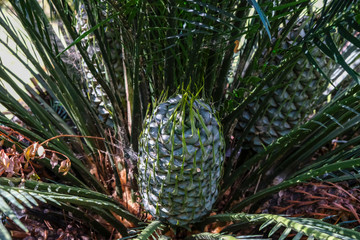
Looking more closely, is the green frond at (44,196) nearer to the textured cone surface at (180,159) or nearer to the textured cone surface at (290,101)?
the textured cone surface at (180,159)

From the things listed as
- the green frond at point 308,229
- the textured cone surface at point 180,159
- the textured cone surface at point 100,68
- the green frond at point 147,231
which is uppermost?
the textured cone surface at point 100,68

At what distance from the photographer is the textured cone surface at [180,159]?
2.11 ft

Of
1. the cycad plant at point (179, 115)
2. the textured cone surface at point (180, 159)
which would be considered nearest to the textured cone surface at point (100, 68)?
the cycad plant at point (179, 115)

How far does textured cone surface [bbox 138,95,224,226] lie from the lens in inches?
25.3

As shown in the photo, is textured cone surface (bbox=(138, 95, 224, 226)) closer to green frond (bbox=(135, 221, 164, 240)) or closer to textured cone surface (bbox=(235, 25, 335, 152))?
green frond (bbox=(135, 221, 164, 240))

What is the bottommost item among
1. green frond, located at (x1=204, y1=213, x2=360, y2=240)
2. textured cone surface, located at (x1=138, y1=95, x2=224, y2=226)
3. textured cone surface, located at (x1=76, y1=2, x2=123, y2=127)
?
green frond, located at (x1=204, y1=213, x2=360, y2=240)

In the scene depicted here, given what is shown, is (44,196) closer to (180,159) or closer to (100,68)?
(180,159)

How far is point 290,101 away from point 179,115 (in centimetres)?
41

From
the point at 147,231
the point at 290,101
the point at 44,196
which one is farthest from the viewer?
the point at 290,101

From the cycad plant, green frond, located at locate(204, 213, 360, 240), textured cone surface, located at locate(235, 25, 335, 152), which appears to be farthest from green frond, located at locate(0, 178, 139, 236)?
textured cone surface, located at locate(235, 25, 335, 152)

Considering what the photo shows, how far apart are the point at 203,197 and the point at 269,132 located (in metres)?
0.37

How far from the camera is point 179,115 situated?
25.4 inches

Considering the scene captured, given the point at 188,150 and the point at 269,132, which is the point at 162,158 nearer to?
the point at 188,150

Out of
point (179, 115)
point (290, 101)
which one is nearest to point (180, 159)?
point (179, 115)
